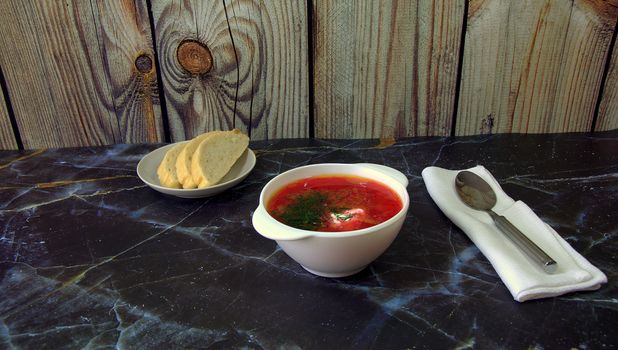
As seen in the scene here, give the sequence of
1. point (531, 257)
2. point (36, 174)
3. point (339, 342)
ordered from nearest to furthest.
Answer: point (339, 342)
point (531, 257)
point (36, 174)

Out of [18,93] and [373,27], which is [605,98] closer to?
[373,27]

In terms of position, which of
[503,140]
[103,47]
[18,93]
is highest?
[103,47]

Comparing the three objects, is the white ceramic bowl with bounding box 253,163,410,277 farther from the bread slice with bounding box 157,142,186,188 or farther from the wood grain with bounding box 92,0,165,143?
the wood grain with bounding box 92,0,165,143

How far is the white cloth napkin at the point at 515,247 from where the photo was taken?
25.7 inches

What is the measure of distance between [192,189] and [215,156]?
10 cm

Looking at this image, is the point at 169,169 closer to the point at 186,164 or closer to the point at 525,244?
the point at 186,164

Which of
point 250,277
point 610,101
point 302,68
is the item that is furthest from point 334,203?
point 610,101

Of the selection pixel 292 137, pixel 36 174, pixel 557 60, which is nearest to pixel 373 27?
pixel 292 137

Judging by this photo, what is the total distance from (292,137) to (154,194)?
436mm

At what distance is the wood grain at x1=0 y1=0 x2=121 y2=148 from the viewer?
1.14 metres

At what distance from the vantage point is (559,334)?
60cm

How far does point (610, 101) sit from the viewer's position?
50.2 inches

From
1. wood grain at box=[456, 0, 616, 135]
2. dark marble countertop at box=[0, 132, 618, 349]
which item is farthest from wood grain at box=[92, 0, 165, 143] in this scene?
wood grain at box=[456, 0, 616, 135]

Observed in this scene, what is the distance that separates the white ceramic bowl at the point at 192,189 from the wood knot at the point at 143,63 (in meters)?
0.24
